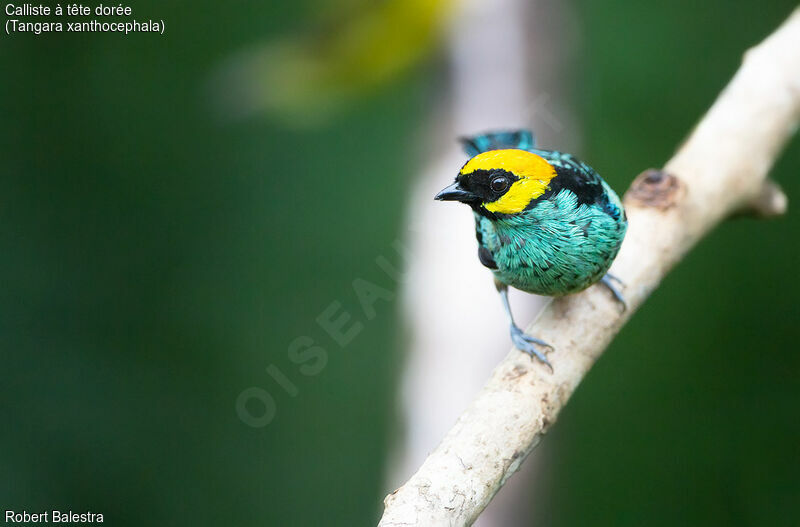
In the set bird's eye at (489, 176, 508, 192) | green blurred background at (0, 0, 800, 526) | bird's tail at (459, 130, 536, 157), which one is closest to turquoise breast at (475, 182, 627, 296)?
bird's eye at (489, 176, 508, 192)

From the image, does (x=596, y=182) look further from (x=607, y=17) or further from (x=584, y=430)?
(x=607, y=17)

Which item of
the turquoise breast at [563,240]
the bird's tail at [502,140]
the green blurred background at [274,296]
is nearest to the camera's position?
the turquoise breast at [563,240]

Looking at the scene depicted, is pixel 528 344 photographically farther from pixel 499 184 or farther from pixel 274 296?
pixel 274 296

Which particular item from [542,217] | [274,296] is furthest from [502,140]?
[274,296]

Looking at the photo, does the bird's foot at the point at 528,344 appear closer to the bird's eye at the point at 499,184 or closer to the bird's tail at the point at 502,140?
the bird's eye at the point at 499,184

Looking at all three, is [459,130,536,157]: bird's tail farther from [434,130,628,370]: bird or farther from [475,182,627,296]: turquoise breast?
[475,182,627,296]: turquoise breast

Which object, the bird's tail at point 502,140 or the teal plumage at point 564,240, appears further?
the bird's tail at point 502,140

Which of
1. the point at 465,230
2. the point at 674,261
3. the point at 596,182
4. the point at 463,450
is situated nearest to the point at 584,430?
the point at 465,230

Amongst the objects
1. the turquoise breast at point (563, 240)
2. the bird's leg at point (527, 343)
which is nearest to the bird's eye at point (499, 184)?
the turquoise breast at point (563, 240)
